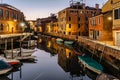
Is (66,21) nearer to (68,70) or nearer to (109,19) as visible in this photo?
(109,19)

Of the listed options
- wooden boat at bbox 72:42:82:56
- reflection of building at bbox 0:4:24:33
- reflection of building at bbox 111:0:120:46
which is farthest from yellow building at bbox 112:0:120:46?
reflection of building at bbox 0:4:24:33

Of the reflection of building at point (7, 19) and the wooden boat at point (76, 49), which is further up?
the reflection of building at point (7, 19)

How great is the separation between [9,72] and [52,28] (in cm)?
8801

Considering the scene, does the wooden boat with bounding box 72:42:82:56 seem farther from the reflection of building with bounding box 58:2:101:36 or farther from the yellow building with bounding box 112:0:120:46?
the reflection of building with bounding box 58:2:101:36

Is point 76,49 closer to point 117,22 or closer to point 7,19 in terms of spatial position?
point 117,22

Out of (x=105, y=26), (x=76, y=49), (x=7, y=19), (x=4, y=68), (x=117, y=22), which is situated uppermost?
(x=7, y=19)

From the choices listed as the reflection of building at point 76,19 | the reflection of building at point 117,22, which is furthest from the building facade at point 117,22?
the reflection of building at point 76,19

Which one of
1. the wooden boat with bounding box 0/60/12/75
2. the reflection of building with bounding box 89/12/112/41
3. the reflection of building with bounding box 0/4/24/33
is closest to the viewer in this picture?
the wooden boat with bounding box 0/60/12/75

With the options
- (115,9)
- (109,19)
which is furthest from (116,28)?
(109,19)

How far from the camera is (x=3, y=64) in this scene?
2677 cm

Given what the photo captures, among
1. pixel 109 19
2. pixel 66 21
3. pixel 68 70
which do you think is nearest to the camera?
pixel 68 70

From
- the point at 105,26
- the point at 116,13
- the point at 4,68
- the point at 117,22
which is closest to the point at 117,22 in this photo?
the point at 117,22

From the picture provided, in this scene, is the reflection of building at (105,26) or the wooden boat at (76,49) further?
the reflection of building at (105,26)

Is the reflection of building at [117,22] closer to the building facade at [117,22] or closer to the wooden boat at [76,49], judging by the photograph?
the building facade at [117,22]
